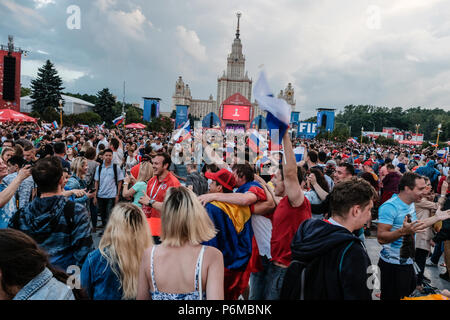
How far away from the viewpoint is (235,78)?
115m

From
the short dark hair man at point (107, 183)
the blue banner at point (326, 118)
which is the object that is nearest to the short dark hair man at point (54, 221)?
the short dark hair man at point (107, 183)

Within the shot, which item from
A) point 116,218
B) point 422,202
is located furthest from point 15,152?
point 422,202

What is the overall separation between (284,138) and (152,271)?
1333 mm

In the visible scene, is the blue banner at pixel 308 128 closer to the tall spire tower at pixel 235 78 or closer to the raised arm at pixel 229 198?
the raised arm at pixel 229 198

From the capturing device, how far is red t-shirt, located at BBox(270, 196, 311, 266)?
2.78m

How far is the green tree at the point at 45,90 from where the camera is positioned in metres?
49.5

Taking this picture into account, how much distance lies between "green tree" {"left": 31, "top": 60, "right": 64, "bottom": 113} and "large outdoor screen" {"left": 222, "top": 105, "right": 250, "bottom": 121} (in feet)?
102

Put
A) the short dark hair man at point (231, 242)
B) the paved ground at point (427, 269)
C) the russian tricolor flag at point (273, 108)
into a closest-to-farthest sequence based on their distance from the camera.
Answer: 1. the russian tricolor flag at point (273, 108)
2. the short dark hair man at point (231, 242)
3. the paved ground at point (427, 269)

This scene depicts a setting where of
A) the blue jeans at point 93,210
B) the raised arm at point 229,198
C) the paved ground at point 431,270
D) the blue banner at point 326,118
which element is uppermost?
the blue banner at point 326,118

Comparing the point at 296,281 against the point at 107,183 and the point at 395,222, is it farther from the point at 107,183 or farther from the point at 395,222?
the point at 107,183

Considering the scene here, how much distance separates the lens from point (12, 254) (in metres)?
1.36

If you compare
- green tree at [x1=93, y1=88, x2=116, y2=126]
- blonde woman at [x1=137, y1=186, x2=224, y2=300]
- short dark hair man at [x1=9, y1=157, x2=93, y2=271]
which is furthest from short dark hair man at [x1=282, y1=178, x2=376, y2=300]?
green tree at [x1=93, y1=88, x2=116, y2=126]

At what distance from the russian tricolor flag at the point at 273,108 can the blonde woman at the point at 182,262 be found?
2.69ft

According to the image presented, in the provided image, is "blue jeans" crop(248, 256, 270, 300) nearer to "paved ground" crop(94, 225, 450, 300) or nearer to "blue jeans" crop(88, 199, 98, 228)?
"paved ground" crop(94, 225, 450, 300)
